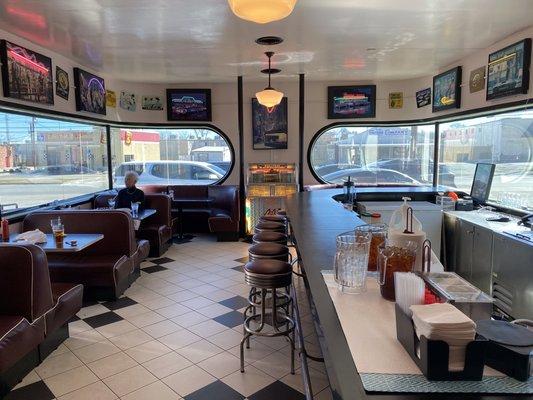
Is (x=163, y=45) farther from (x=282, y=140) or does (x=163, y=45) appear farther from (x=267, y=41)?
(x=282, y=140)

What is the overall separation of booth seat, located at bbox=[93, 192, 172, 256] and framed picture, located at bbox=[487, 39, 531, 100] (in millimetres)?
4924

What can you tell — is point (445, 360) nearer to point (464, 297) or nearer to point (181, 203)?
point (464, 297)

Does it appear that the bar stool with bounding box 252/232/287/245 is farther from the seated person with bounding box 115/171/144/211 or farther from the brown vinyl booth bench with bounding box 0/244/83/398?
the seated person with bounding box 115/171/144/211

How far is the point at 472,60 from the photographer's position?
5617 millimetres

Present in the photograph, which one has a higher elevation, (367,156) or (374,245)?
(367,156)

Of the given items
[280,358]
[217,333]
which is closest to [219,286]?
[217,333]

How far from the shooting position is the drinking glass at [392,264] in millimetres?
1608

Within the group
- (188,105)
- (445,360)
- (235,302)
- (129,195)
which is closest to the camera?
(445,360)

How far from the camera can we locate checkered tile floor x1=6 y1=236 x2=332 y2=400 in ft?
9.20

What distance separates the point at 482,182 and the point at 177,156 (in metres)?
5.76

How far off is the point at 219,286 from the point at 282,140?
395 cm

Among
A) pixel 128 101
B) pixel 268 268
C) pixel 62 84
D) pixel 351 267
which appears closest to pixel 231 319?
pixel 268 268

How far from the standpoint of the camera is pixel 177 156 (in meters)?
8.56

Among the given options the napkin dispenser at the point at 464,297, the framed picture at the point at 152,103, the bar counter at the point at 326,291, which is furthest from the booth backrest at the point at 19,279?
the framed picture at the point at 152,103
